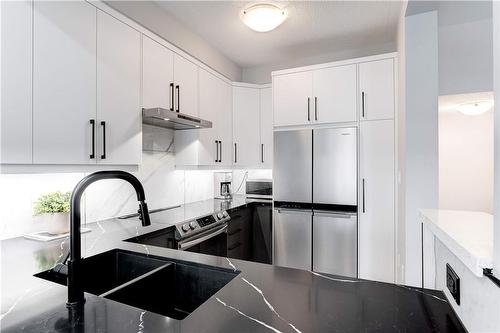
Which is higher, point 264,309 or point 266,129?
point 266,129

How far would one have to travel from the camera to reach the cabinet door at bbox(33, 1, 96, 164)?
4.89 feet

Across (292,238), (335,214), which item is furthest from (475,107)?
(292,238)

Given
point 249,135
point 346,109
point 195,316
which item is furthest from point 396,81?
point 195,316

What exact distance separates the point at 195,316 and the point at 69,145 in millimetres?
1392

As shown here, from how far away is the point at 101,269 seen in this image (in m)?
1.36

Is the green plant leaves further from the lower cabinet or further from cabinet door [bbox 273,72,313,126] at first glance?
cabinet door [bbox 273,72,313,126]

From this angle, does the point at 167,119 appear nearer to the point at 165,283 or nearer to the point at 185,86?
the point at 185,86

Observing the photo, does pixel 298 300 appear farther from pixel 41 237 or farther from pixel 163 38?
pixel 163 38

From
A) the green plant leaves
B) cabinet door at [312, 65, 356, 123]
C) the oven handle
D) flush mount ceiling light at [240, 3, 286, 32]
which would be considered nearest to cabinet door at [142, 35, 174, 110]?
flush mount ceiling light at [240, 3, 286, 32]

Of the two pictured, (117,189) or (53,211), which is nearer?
(53,211)

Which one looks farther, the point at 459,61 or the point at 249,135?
the point at 249,135

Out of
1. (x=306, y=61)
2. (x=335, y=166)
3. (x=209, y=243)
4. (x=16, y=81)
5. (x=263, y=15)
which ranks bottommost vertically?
(x=209, y=243)

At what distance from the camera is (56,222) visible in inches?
66.5

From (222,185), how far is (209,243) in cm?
122
